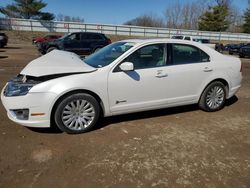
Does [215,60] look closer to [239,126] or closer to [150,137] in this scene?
[239,126]

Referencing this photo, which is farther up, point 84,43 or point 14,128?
point 84,43

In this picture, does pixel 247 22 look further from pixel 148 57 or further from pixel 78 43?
pixel 148 57

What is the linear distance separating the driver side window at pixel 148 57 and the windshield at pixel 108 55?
206mm

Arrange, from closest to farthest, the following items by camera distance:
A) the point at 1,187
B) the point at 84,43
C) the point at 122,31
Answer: the point at 1,187
the point at 84,43
the point at 122,31

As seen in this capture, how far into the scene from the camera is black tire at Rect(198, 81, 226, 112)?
17.4ft

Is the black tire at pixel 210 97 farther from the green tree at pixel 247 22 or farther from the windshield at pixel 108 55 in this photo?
the green tree at pixel 247 22

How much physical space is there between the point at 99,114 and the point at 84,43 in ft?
39.2

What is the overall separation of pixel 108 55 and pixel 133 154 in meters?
→ 2.06

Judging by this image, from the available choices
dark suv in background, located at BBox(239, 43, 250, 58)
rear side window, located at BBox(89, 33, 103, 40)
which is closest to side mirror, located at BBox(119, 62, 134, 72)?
rear side window, located at BBox(89, 33, 103, 40)

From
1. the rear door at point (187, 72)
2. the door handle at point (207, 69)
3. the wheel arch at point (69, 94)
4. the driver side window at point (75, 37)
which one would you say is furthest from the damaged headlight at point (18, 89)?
the driver side window at point (75, 37)

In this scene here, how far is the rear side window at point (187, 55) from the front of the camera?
486cm

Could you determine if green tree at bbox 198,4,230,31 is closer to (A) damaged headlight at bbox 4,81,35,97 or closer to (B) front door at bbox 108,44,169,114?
(B) front door at bbox 108,44,169,114

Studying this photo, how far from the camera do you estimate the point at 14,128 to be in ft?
14.2

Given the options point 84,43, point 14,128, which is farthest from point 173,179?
point 84,43
